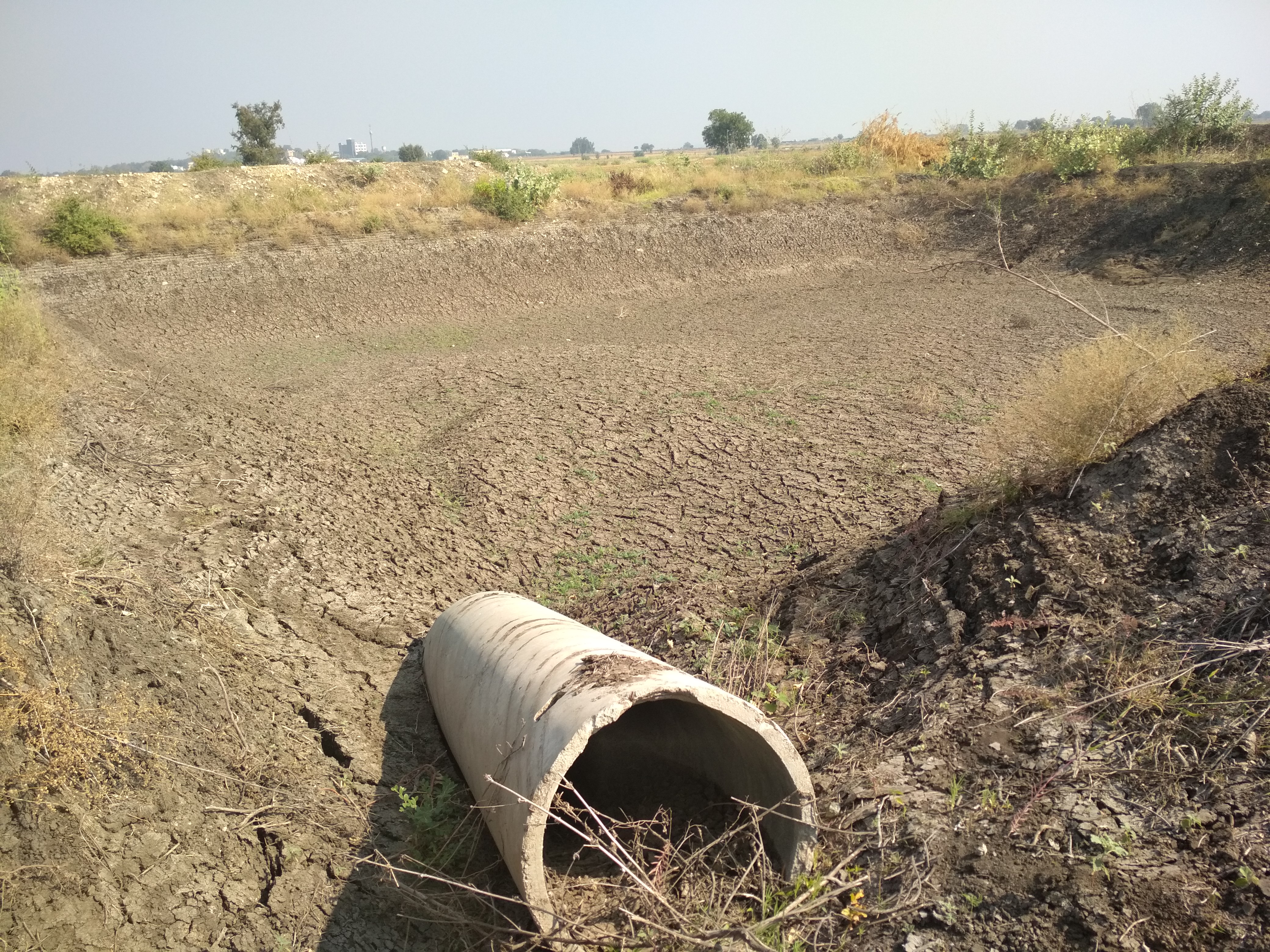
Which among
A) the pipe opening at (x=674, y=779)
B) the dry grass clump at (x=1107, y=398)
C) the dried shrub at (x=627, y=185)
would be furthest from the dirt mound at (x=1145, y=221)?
the pipe opening at (x=674, y=779)

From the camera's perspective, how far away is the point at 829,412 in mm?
9195

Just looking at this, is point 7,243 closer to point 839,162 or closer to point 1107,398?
point 1107,398

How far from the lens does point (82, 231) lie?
1505 centimetres

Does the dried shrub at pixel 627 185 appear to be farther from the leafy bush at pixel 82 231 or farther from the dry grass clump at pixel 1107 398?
the dry grass clump at pixel 1107 398

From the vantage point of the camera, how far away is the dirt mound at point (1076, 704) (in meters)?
2.97

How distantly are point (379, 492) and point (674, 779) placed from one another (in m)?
4.78

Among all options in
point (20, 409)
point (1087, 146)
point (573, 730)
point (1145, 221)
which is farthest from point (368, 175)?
point (573, 730)

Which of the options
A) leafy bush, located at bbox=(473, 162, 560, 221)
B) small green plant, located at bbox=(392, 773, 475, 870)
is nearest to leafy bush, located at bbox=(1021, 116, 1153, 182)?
leafy bush, located at bbox=(473, 162, 560, 221)

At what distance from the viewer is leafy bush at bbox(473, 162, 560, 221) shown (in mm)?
18125

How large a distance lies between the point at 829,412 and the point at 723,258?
31.9 feet

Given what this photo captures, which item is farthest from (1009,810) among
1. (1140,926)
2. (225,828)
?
(225,828)

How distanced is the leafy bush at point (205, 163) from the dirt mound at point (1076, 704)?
23097 millimetres

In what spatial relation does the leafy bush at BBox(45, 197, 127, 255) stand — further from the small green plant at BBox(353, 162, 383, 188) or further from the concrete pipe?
the concrete pipe

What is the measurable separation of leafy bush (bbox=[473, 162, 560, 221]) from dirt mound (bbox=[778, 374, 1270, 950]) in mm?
14566
